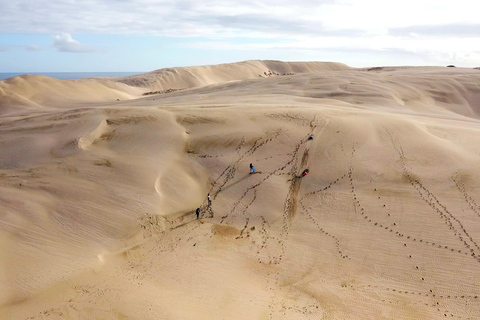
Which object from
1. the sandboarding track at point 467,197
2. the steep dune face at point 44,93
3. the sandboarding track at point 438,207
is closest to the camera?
the sandboarding track at point 438,207

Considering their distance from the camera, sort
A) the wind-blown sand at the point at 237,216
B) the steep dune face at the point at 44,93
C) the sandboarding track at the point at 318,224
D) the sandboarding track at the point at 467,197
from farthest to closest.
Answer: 1. the steep dune face at the point at 44,93
2. the sandboarding track at the point at 467,197
3. the sandboarding track at the point at 318,224
4. the wind-blown sand at the point at 237,216

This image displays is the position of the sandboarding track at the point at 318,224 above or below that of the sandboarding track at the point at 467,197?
below

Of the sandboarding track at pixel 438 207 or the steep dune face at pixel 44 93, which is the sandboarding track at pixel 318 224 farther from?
the steep dune face at pixel 44 93

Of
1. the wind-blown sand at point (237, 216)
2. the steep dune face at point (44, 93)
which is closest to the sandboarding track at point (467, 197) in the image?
the wind-blown sand at point (237, 216)

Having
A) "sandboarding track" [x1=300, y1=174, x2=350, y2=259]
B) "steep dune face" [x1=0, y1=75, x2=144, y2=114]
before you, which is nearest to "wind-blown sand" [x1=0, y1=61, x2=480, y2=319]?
"sandboarding track" [x1=300, y1=174, x2=350, y2=259]

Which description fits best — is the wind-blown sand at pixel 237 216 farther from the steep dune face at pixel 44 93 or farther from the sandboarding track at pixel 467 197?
the steep dune face at pixel 44 93

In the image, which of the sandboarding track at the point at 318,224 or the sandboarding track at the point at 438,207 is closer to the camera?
the sandboarding track at the point at 438,207

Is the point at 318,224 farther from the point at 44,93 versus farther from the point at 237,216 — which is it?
the point at 44,93

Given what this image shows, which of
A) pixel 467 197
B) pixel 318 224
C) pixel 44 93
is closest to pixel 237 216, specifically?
pixel 318 224

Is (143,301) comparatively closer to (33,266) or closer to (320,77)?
(33,266)
